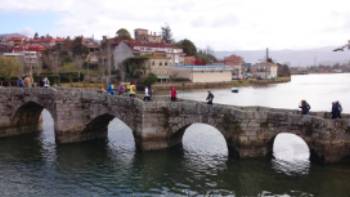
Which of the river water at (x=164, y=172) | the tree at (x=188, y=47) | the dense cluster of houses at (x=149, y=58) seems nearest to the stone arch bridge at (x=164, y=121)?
the river water at (x=164, y=172)

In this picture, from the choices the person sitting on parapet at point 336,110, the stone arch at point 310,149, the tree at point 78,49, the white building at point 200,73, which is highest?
the tree at point 78,49

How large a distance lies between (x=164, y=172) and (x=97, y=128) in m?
11.7

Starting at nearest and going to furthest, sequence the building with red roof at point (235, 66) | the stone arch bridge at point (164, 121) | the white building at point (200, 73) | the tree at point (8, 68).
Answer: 1. the stone arch bridge at point (164, 121)
2. the tree at point (8, 68)
3. the white building at point (200, 73)
4. the building with red roof at point (235, 66)

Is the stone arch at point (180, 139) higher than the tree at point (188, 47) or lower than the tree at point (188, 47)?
lower

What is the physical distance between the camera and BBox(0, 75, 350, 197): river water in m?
22.8

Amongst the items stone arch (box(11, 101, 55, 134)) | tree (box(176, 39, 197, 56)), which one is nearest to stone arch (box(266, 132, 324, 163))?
stone arch (box(11, 101, 55, 134))

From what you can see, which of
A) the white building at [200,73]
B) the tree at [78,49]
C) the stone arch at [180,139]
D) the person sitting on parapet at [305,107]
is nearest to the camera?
the person sitting on parapet at [305,107]

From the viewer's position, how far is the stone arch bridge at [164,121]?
24.6 metres

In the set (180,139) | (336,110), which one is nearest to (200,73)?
(180,139)

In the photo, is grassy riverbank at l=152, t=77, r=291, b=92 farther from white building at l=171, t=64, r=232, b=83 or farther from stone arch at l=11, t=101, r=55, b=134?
stone arch at l=11, t=101, r=55, b=134

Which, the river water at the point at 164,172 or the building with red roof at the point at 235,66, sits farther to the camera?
the building with red roof at the point at 235,66

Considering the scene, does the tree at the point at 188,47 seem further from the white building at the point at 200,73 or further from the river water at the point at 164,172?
the river water at the point at 164,172

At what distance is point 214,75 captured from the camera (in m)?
120

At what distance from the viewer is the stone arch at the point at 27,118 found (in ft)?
130
